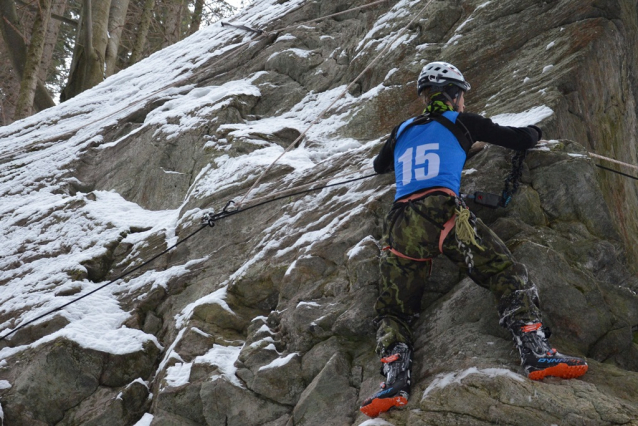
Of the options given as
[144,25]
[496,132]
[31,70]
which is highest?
[144,25]

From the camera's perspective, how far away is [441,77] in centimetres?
450

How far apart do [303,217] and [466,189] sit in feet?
5.53

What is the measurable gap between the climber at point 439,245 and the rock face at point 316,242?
17cm

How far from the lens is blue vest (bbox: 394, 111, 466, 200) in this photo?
392cm

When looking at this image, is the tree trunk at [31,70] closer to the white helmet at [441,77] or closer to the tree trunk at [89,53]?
the tree trunk at [89,53]

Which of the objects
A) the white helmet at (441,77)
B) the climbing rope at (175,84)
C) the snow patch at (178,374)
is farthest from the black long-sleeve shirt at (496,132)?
the climbing rope at (175,84)

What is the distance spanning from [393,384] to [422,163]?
1614mm

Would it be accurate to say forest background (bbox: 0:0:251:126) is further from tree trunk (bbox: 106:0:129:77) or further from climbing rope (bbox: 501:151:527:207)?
climbing rope (bbox: 501:151:527:207)

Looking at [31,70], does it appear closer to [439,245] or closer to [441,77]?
[441,77]

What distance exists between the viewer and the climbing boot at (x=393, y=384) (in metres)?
3.24

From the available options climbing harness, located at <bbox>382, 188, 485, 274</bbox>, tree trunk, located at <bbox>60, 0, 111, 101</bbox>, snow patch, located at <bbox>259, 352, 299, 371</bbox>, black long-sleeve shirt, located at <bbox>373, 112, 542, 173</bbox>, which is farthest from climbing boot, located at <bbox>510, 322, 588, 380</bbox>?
tree trunk, located at <bbox>60, 0, 111, 101</bbox>

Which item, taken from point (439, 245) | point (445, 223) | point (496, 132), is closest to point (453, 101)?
point (496, 132)

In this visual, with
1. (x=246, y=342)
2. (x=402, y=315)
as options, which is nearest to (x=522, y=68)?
(x=402, y=315)

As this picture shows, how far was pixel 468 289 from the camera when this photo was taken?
12.6ft
